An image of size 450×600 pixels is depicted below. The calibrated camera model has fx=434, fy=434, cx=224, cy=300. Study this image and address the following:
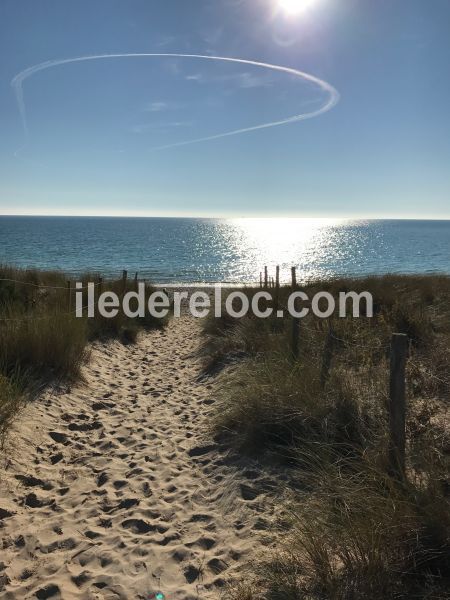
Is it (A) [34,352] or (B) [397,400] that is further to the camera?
(A) [34,352]

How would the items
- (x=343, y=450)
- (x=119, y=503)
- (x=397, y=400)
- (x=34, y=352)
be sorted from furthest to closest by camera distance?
(x=34, y=352) → (x=343, y=450) → (x=119, y=503) → (x=397, y=400)

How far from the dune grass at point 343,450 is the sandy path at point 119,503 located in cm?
36

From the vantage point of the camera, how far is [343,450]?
3.99m

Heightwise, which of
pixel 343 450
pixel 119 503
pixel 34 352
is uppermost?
pixel 34 352

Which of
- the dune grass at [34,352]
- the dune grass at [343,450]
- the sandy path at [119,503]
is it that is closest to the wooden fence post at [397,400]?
the dune grass at [343,450]

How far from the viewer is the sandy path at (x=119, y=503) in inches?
117

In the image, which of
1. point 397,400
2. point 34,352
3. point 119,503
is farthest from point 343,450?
point 34,352

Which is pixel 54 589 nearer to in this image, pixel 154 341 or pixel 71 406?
pixel 71 406

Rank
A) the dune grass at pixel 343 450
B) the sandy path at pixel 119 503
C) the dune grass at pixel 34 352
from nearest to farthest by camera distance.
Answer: the dune grass at pixel 343 450 < the sandy path at pixel 119 503 < the dune grass at pixel 34 352

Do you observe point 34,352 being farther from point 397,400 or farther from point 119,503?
point 397,400

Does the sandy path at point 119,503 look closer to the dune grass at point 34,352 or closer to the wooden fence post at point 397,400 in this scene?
the dune grass at point 34,352

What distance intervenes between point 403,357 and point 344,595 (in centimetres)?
166

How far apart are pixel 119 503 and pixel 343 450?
208 cm

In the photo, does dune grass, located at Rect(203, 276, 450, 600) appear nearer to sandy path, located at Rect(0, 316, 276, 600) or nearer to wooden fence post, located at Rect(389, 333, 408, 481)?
wooden fence post, located at Rect(389, 333, 408, 481)
